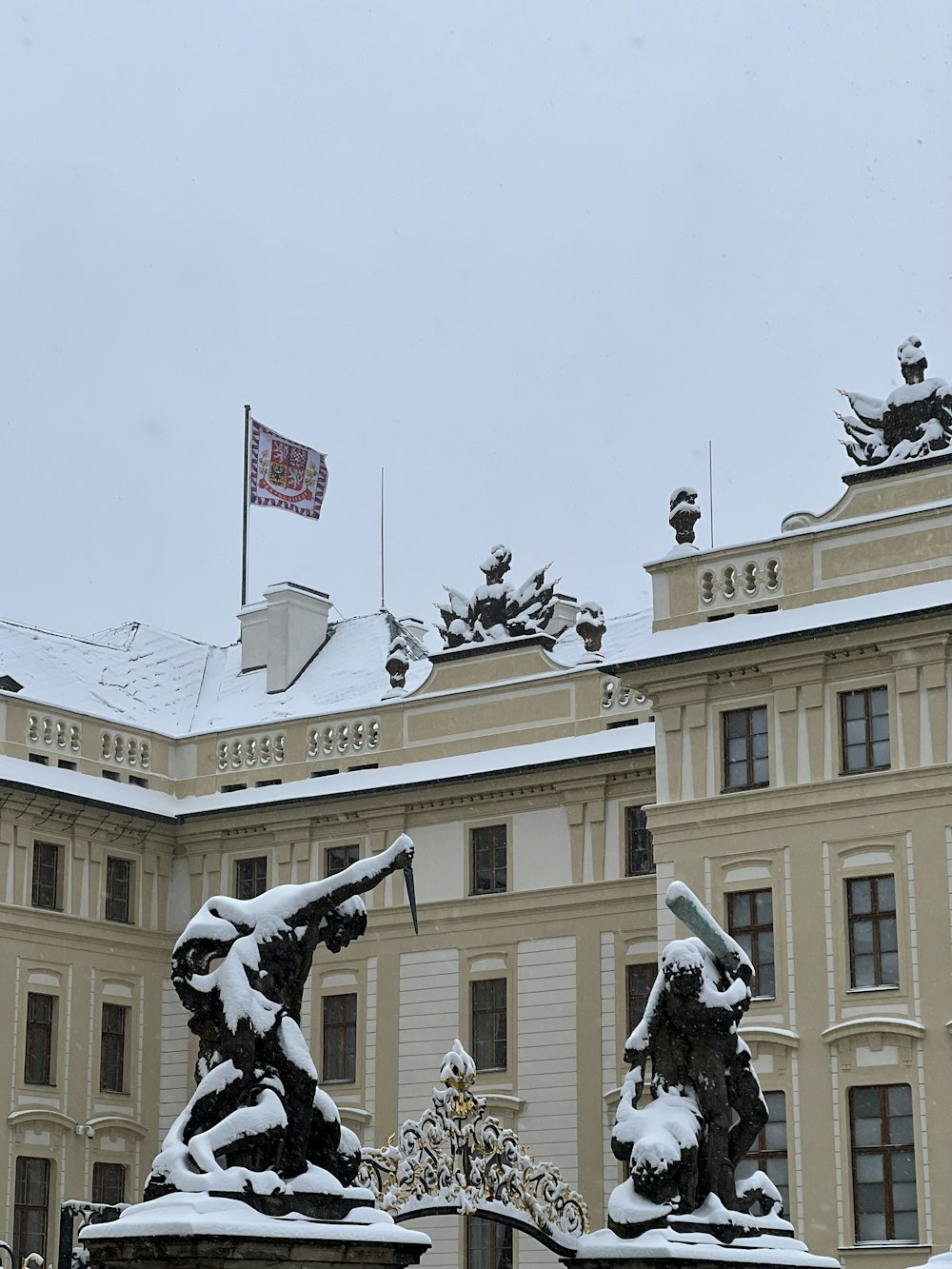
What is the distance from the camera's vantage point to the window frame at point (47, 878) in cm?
3669

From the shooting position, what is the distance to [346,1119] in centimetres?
3612

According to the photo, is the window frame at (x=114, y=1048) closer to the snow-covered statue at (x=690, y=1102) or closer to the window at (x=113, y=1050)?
the window at (x=113, y=1050)

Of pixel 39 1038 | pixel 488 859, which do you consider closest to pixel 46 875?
pixel 39 1038

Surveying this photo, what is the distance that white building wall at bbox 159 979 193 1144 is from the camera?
1501 inches

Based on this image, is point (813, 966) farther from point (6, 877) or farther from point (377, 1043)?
point (6, 877)

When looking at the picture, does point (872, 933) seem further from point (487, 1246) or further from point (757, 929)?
point (487, 1246)

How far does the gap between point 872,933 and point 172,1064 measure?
13825 millimetres

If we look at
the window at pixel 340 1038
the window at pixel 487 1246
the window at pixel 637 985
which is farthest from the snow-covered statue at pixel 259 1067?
the window at pixel 340 1038

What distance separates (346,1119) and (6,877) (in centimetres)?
650

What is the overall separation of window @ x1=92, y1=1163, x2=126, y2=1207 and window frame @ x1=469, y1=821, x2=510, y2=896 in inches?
290

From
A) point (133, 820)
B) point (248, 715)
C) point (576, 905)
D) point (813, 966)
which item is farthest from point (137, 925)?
point (813, 966)

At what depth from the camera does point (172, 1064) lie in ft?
126

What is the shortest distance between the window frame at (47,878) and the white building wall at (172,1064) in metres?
2.64

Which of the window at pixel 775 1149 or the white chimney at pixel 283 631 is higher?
the white chimney at pixel 283 631
